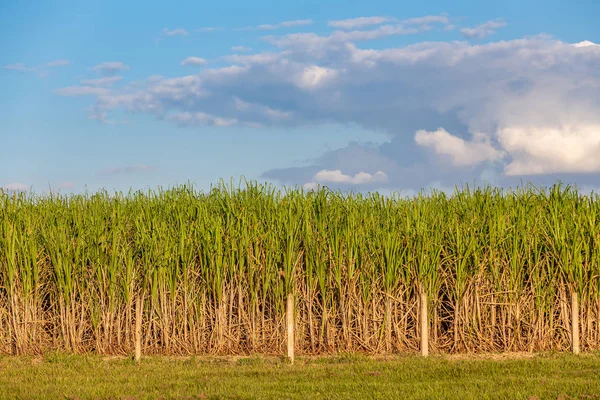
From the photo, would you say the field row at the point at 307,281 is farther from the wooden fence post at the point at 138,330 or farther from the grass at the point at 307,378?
the grass at the point at 307,378

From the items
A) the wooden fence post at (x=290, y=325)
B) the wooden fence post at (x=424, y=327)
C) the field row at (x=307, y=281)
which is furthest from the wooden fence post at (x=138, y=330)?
the wooden fence post at (x=424, y=327)

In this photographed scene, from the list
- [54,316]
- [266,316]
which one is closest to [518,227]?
[266,316]

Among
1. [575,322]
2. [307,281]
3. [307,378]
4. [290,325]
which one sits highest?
[307,281]

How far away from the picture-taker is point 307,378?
9.34 m

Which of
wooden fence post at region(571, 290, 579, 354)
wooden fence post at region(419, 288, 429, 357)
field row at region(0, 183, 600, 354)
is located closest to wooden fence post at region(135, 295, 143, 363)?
field row at region(0, 183, 600, 354)

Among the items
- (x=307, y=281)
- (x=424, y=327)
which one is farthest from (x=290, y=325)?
(x=424, y=327)

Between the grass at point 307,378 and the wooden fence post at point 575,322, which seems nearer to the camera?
the grass at point 307,378

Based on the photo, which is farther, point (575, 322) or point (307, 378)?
point (575, 322)

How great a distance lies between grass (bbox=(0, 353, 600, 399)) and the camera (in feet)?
28.0

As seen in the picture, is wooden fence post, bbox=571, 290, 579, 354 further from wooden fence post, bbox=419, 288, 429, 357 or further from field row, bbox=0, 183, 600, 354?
wooden fence post, bbox=419, 288, 429, 357

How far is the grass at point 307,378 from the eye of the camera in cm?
852

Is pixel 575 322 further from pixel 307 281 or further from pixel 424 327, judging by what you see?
pixel 307 281

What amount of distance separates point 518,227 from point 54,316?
304 inches

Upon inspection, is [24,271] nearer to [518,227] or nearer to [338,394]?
[338,394]
